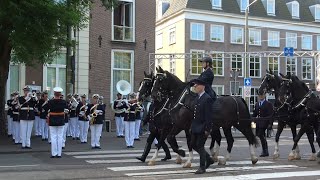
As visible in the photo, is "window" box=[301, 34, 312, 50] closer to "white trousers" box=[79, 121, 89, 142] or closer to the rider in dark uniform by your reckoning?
"white trousers" box=[79, 121, 89, 142]

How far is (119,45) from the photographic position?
1113 inches

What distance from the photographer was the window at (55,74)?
25672 mm

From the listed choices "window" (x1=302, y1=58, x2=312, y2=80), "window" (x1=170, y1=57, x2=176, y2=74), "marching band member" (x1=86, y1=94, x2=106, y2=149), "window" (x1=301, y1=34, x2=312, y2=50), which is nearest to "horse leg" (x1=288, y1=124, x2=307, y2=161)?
"marching band member" (x1=86, y1=94, x2=106, y2=149)

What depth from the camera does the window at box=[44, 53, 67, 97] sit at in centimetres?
2567

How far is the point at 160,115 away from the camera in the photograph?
12.5m

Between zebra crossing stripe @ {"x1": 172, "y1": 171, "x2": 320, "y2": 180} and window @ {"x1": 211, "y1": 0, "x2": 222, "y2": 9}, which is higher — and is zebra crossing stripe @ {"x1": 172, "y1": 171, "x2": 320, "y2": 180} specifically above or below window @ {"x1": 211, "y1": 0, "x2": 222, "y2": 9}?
below

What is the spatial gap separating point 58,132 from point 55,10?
15.3ft

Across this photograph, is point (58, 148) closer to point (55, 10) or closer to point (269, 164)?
point (55, 10)

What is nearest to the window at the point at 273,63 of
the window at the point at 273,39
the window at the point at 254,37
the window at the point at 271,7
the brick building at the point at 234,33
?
the brick building at the point at 234,33

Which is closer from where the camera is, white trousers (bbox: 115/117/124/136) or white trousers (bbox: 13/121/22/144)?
white trousers (bbox: 13/121/22/144)

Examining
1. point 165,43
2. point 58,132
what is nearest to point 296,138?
point 58,132

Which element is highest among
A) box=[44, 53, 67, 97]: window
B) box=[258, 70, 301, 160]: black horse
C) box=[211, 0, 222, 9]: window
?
box=[211, 0, 222, 9]: window

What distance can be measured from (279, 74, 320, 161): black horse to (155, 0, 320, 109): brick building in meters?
31.0

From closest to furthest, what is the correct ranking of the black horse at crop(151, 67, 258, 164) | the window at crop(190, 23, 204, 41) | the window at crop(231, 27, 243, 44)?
the black horse at crop(151, 67, 258, 164), the window at crop(190, 23, 204, 41), the window at crop(231, 27, 243, 44)
